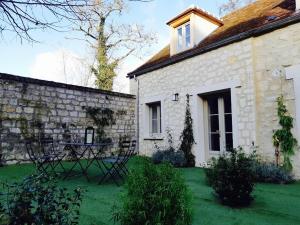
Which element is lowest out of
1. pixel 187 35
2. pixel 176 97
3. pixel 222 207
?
pixel 222 207

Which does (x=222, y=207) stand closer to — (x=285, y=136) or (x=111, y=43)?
(x=285, y=136)

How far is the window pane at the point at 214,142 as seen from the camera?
8.02 metres

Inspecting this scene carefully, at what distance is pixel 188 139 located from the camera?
27.5 feet

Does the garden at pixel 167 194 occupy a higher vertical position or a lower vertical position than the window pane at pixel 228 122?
lower

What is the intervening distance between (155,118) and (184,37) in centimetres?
315

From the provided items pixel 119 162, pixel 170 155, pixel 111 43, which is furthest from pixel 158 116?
pixel 111 43

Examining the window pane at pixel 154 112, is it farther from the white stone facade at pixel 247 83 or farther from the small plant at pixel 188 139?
the small plant at pixel 188 139

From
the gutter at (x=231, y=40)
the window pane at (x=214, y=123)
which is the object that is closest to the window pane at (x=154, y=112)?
the gutter at (x=231, y=40)

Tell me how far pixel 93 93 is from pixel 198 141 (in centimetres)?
407

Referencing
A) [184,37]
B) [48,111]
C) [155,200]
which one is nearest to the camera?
[155,200]

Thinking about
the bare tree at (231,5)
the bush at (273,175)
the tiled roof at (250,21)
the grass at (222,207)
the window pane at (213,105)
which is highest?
the bare tree at (231,5)

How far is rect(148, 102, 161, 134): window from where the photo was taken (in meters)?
10.3

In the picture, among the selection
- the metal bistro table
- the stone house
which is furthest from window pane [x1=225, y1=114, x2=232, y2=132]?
the metal bistro table

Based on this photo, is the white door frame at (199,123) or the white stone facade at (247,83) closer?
the white stone facade at (247,83)
